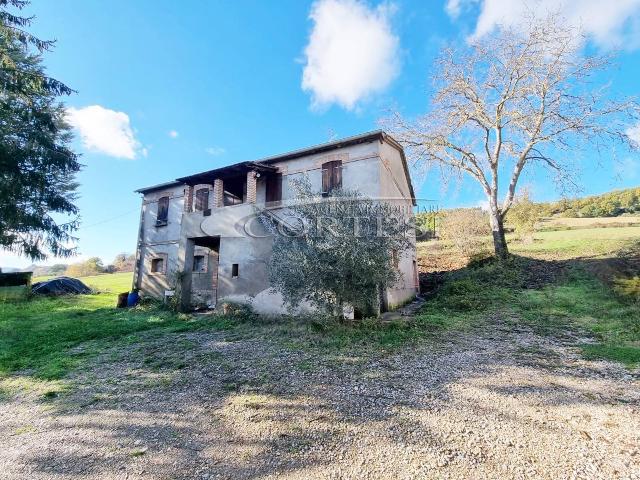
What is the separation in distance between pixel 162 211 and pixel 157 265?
3.29 meters

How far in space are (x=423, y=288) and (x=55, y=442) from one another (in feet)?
47.6

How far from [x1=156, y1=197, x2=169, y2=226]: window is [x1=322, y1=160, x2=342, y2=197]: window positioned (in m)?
11.3

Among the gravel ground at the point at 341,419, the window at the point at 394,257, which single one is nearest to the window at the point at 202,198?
the gravel ground at the point at 341,419

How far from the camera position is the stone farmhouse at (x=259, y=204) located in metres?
11.1

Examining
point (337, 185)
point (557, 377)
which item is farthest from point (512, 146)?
point (557, 377)

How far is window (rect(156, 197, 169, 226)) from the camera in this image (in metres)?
18.3

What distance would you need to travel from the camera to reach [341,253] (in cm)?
754

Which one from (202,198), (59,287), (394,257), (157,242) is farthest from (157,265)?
(394,257)

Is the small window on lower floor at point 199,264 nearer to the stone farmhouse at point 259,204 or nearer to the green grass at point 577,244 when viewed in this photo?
the stone farmhouse at point 259,204

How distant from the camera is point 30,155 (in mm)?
11602

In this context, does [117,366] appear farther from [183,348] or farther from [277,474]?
[277,474]

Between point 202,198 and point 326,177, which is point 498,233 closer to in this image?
point 326,177

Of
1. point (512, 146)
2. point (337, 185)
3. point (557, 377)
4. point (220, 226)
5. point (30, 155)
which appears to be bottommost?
point (557, 377)

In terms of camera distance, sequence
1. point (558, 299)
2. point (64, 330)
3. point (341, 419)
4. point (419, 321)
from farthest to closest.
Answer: point (558, 299) → point (64, 330) → point (419, 321) → point (341, 419)
